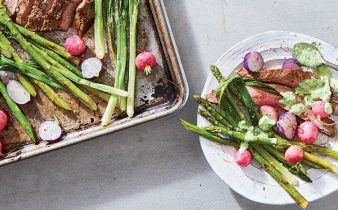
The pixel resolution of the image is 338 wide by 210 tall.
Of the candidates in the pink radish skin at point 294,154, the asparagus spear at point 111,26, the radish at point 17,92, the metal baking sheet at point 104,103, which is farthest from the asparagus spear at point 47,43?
the pink radish skin at point 294,154

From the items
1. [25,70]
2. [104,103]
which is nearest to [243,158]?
[104,103]

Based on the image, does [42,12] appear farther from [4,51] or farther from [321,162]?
[321,162]

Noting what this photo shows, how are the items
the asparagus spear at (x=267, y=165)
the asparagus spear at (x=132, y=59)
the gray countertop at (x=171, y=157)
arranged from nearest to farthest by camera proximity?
1. the asparagus spear at (x=267, y=165)
2. the asparagus spear at (x=132, y=59)
3. the gray countertop at (x=171, y=157)

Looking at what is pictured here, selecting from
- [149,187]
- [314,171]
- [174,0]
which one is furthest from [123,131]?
[314,171]

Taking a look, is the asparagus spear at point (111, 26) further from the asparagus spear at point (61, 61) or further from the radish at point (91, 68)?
the asparagus spear at point (61, 61)

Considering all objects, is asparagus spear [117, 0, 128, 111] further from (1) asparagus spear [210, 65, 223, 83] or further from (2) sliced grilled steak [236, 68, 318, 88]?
(2) sliced grilled steak [236, 68, 318, 88]

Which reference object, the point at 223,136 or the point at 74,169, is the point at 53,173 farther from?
the point at 223,136

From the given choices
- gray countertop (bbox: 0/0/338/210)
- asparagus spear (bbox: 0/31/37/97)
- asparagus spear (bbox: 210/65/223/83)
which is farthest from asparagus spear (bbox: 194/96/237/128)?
asparagus spear (bbox: 0/31/37/97)
